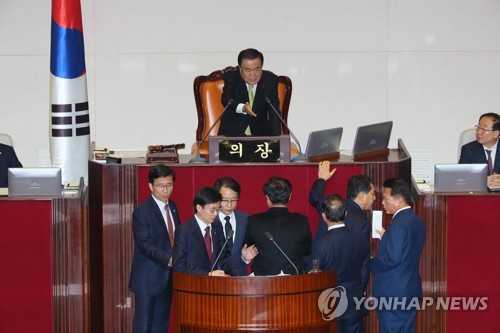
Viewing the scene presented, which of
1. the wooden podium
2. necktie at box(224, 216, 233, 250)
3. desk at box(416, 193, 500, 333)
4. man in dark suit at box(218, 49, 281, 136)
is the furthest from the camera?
man in dark suit at box(218, 49, 281, 136)

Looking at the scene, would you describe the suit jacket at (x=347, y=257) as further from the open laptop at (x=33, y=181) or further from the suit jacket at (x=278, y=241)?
the open laptop at (x=33, y=181)

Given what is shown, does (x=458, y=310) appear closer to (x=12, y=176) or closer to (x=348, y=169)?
(x=348, y=169)

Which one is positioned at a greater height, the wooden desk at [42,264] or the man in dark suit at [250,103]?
the man in dark suit at [250,103]

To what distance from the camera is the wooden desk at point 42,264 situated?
670 centimetres

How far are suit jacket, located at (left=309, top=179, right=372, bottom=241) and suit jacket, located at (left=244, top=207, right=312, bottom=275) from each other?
0.33 meters

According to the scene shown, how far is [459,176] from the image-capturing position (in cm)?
694

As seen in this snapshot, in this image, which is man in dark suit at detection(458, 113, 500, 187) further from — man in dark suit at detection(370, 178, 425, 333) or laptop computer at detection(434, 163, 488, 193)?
man in dark suit at detection(370, 178, 425, 333)

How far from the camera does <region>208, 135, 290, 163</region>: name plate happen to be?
691 centimetres

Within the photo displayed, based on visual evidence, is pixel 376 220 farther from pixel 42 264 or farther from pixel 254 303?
pixel 42 264

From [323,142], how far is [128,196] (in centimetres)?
122

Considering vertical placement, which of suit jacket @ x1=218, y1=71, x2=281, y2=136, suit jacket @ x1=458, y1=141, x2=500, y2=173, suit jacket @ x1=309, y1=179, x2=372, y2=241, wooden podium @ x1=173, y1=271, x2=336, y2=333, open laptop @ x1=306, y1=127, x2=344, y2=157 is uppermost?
suit jacket @ x1=218, y1=71, x2=281, y2=136

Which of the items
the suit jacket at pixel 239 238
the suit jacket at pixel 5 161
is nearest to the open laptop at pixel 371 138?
Answer: the suit jacket at pixel 239 238

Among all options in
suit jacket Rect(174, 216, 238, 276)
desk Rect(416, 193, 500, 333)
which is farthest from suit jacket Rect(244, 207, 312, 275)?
desk Rect(416, 193, 500, 333)

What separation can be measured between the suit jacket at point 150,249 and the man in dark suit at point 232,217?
312 millimetres
